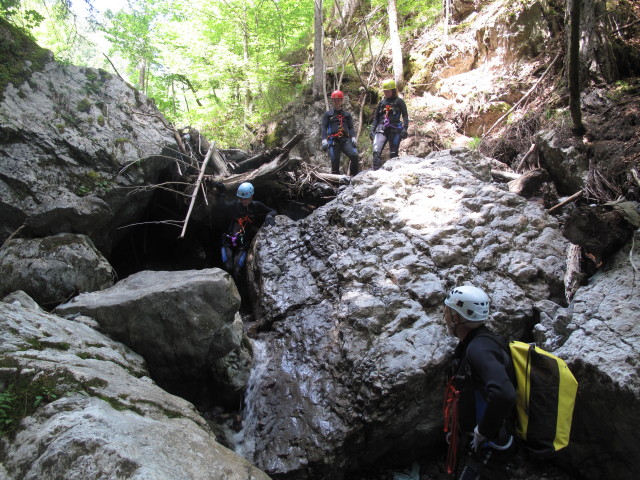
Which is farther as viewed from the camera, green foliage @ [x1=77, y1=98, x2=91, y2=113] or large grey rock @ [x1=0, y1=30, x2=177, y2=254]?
green foliage @ [x1=77, y1=98, x2=91, y2=113]

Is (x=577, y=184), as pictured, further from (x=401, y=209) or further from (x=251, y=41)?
(x=251, y=41)

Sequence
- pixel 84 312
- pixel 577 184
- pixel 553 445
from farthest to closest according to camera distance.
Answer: pixel 577 184 < pixel 84 312 < pixel 553 445

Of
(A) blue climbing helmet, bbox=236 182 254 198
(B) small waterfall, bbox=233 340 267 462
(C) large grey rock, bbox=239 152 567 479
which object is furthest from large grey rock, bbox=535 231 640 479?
(A) blue climbing helmet, bbox=236 182 254 198

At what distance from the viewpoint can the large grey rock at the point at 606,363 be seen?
3623mm

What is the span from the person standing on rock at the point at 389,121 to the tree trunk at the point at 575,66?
3.33 metres

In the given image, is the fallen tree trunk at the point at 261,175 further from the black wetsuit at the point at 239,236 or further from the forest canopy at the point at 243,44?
the forest canopy at the point at 243,44

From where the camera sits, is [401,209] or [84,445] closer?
[84,445]

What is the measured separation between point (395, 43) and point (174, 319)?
1130 centimetres

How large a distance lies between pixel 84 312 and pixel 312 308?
10.5ft

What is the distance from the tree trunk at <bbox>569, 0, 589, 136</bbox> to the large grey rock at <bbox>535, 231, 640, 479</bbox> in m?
2.80

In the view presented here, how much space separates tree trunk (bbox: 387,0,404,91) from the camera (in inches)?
462

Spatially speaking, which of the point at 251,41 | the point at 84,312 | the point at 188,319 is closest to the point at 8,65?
the point at 84,312

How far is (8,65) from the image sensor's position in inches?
262

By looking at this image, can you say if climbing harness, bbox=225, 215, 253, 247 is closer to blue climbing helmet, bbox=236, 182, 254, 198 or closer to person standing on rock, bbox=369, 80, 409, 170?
blue climbing helmet, bbox=236, 182, 254, 198
